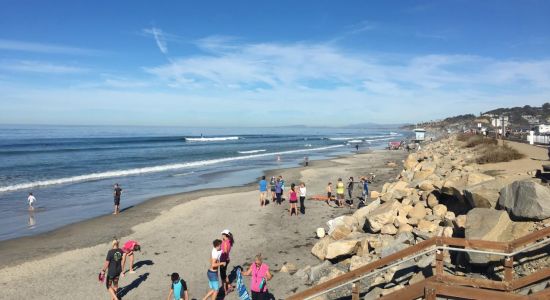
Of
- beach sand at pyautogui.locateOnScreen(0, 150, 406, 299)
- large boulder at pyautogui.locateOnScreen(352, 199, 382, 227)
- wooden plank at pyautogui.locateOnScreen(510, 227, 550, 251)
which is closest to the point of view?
wooden plank at pyautogui.locateOnScreen(510, 227, 550, 251)

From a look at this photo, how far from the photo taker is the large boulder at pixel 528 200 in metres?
7.63

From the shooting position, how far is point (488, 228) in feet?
26.3

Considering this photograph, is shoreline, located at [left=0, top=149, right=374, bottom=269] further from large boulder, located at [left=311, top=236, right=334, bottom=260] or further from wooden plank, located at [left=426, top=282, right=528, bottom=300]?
wooden plank, located at [left=426, top=282, right=528, bottom=300]

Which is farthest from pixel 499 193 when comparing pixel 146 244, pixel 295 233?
pixel 146 244

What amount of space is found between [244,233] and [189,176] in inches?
787

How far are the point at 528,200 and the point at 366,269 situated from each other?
3828 mm

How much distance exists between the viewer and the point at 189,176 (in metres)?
35.2

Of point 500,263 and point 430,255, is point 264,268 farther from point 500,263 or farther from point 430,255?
point 500,263

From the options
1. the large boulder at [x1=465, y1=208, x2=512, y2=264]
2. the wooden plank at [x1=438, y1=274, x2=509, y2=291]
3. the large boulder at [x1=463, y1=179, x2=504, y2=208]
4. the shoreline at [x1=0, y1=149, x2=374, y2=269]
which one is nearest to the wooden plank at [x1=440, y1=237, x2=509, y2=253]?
the wooden plank at [x1=438, y1=274, x2=509, y2=291]

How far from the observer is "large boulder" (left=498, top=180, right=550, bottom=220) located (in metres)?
7.63

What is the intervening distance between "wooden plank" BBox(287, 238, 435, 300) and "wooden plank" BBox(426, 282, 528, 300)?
1103 millimetres

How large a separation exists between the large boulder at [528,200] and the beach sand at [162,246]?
556cm

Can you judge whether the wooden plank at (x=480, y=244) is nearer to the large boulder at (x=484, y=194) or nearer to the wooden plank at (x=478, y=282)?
the wooden plank at (x=478, y=282)

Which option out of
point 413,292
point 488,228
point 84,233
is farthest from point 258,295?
point 84,233
